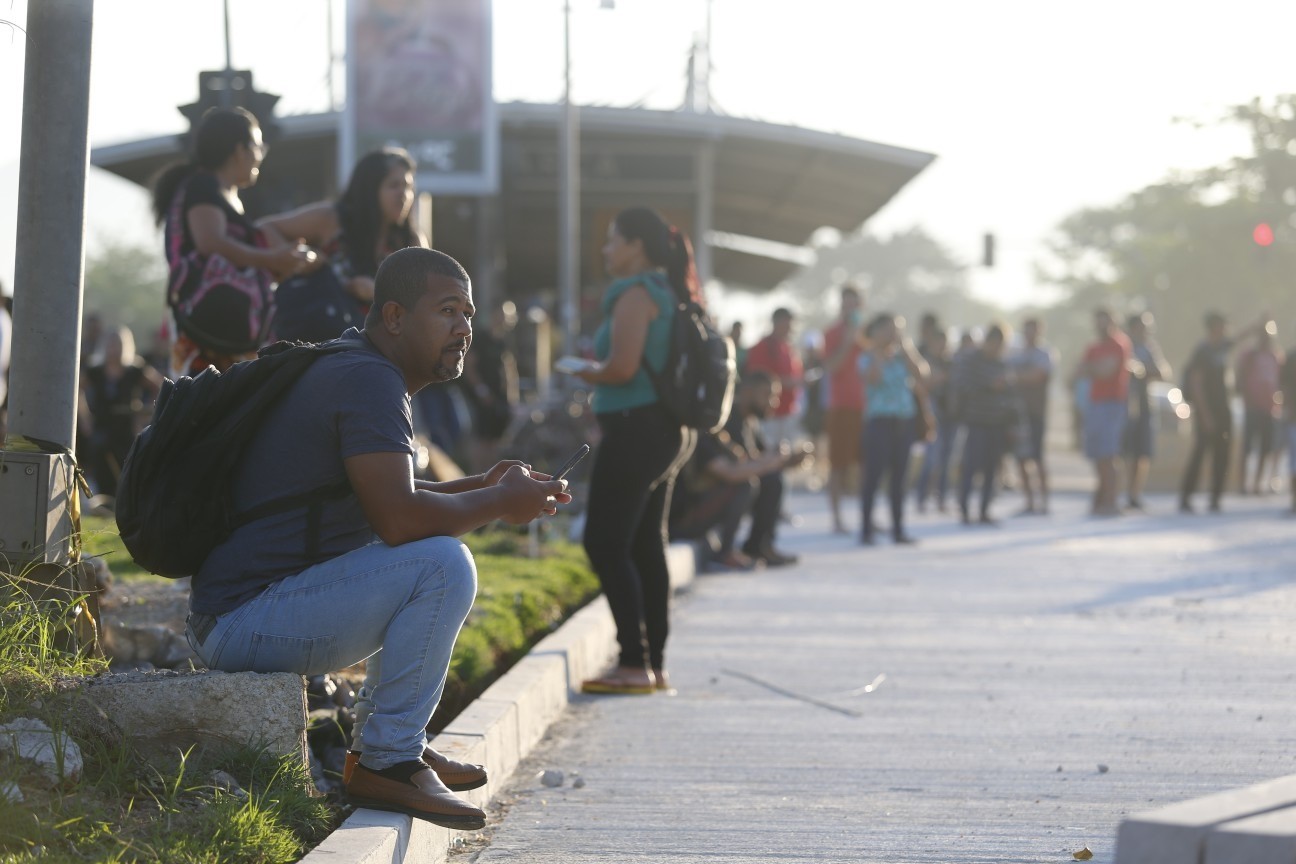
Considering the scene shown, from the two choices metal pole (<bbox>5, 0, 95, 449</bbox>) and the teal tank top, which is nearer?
metal pole (<bbox>5, 0, 95, 449</bbox>)

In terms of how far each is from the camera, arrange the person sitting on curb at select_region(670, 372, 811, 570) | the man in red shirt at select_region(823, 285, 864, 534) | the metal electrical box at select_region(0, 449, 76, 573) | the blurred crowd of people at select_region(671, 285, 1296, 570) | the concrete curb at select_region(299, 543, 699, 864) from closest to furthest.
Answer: the concrete curb at select_region(299, 543, 699, 864) → the metal electrical box at select_region(0, 449, 76, 573) → the person sitting on curb at select_region(670, 372, 811, 570) → the blurred crowd of people at select_region(671, 285, 1296, 570) → the man in red shirt at select_region(823, 285, 864, 534)

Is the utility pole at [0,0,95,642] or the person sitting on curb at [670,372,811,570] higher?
the utility pole at [0,0,95,642]

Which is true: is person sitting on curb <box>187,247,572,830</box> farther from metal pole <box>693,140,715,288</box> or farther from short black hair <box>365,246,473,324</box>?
metal pole <box>693,140,715,288</box>

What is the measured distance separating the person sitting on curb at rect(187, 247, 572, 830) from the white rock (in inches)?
19.7

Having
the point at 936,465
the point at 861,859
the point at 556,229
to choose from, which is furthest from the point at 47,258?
the point at 556,229

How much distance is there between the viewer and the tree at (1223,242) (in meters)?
68.9

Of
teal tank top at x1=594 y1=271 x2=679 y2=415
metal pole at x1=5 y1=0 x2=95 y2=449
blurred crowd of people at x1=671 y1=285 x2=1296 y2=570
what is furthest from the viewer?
blurred crowd of people at x1=671 y1=285 x2=1296 y2=570

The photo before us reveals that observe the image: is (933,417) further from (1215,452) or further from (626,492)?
(626,492)

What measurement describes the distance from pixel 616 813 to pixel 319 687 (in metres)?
1.01

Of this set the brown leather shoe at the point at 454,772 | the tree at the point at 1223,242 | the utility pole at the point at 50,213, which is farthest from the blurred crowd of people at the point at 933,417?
the tree at the point at 1223,242

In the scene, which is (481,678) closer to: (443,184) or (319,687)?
(319,687)

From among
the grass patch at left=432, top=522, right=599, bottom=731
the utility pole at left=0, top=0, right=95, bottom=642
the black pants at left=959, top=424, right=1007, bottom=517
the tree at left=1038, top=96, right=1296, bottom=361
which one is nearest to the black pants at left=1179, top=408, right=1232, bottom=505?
the black pants at left=959, top=424, right=1007, bottom=517

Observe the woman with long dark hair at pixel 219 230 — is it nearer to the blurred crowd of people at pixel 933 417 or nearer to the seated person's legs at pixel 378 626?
the seated person's legs at pixel 378 626

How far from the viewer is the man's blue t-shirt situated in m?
4.39
